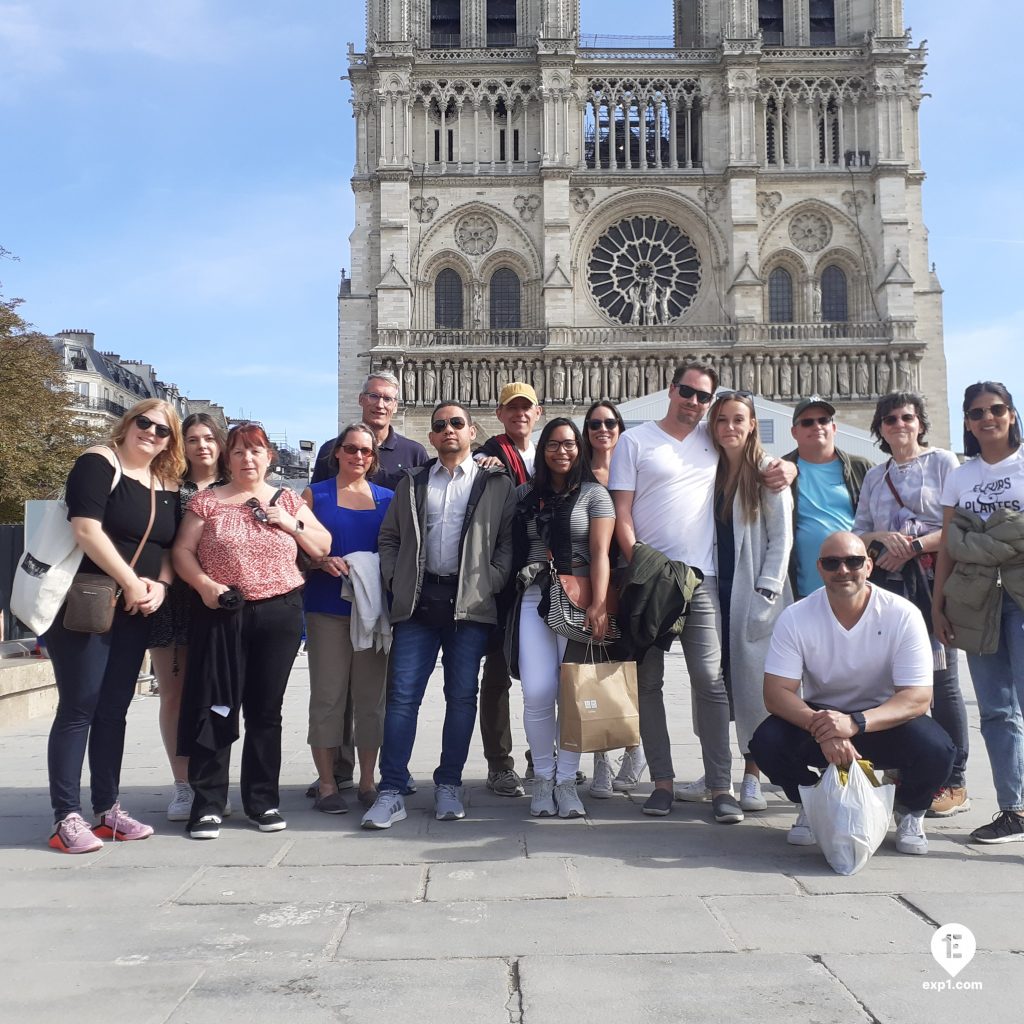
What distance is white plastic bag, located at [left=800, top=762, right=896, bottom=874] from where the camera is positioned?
4.11m

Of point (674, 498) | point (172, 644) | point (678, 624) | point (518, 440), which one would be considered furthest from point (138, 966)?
point (518, 440)

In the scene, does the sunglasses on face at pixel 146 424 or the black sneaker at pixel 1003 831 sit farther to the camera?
the sunglasses on face at pixel 146 424

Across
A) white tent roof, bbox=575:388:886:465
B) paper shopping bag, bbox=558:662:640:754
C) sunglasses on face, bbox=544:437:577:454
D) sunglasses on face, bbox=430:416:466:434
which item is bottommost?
paper shopping bag, bbox=558:662:640:754

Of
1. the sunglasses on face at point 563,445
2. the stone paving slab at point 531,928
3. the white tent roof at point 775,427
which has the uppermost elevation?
the white tent roof at point 775,427

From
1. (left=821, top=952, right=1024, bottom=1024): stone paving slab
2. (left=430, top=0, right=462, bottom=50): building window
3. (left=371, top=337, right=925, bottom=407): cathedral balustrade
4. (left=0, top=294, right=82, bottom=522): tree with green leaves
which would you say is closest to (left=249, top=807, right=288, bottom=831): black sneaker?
(left=821, top=952, right=1024, bottom=1024): stone paving slab

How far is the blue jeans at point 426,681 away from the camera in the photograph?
5086 millimetres

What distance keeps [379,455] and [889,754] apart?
10.5ft

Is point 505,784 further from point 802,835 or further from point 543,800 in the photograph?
point 802,835

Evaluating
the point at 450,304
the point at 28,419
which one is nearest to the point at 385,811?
the point at 28,419

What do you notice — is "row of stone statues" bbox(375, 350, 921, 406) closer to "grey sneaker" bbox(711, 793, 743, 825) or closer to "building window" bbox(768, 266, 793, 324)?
"building window" bbox(768, 266, 793, 324)

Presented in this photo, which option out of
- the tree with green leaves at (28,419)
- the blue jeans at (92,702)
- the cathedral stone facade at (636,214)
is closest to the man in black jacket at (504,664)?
the blue jeans at (92,702)

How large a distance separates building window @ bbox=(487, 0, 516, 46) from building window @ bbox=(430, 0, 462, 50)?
1078 millimetres

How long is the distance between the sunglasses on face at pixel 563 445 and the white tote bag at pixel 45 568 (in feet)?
6.76

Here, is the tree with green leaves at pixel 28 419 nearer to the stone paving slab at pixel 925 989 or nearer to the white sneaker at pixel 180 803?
the white sneaker at pixel 180 803
